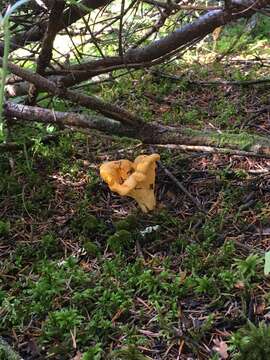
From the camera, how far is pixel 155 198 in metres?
3.09

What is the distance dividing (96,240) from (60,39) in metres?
4.39

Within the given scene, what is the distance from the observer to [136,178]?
2.82 meters

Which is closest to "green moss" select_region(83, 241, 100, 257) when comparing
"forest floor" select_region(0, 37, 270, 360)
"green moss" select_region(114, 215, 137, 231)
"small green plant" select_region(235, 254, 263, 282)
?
"forest floor" select_region(0, 37, 270, 360)

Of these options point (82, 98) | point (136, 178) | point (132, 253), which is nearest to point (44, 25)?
point (82, 98)

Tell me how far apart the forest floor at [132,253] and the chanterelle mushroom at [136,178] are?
108mm

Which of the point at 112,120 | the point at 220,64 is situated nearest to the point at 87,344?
the point at 112,120

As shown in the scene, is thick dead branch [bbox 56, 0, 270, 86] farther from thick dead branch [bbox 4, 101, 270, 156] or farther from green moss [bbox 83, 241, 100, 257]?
green moss [bbox 83, 241, 100, 257]

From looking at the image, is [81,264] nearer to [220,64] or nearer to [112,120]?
[112,120]

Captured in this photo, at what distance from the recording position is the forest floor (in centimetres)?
215

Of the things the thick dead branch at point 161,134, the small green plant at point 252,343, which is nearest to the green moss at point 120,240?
the thick dead branch at point 161,134

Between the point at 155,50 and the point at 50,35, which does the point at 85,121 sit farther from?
the point at 155,50

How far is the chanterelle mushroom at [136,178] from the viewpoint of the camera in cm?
285

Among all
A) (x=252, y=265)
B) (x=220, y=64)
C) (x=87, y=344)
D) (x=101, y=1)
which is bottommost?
(x=87, y=344)

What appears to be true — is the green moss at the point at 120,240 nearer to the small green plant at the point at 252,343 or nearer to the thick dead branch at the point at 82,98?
the thick dead branch at the point at 82,98
